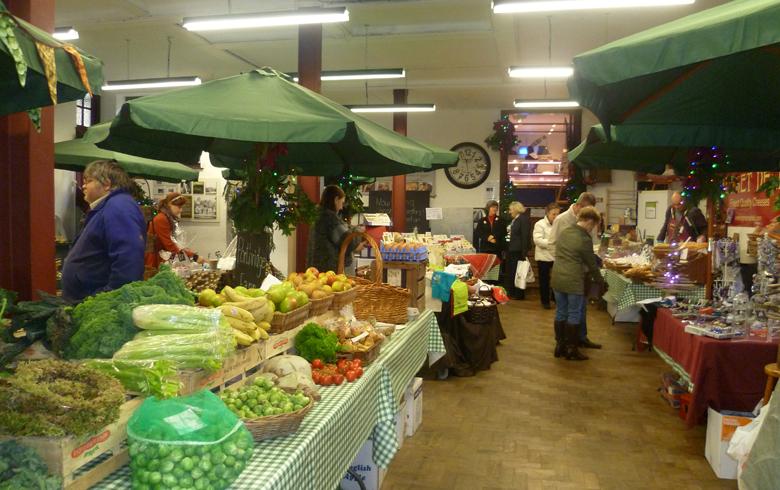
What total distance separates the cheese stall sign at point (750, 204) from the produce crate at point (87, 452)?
5.98 metres

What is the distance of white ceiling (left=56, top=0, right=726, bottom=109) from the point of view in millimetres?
8430

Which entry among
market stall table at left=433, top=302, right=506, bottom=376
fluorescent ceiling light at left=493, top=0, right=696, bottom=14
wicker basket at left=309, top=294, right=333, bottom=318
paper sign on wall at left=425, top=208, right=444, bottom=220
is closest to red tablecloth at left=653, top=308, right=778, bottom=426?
wicker basket at left=309, top=294, right=333, bottom=318

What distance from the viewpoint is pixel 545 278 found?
35.4 feet

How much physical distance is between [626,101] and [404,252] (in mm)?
2201

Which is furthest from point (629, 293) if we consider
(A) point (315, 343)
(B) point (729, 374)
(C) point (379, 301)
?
(A) point (315, 343)

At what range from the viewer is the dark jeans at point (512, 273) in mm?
12227

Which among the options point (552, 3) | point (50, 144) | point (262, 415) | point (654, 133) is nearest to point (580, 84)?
point (654, 133)

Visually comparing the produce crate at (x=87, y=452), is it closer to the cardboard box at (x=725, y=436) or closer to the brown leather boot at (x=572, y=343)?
the cardboard box at (x=725, y=436)

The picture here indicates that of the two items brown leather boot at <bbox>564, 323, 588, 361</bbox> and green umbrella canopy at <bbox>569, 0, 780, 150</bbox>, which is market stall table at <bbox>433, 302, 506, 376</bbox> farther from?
green umbrella canopy at <bbox>569, 0, 780, 150</bbox>

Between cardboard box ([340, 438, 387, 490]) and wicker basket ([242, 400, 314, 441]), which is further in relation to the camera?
cardboard box ([340, 438, 387, 490])

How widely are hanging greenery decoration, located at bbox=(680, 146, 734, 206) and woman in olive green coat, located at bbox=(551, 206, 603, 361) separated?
5.58ft

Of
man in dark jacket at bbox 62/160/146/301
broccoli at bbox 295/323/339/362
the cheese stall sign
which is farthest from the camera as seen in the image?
the cheese stall sign

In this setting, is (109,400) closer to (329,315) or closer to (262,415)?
(262,415)

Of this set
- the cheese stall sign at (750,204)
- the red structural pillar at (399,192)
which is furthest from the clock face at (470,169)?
the cheese stall sign at (750,204)
